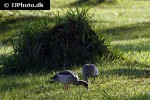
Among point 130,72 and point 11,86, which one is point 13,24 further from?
point 11,86

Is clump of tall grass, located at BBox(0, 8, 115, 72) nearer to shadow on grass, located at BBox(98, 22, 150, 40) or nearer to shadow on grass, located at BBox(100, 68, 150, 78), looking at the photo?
shadow on grass, located at BBox(100, 68, 150, 78)

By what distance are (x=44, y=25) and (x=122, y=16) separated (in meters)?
17.8

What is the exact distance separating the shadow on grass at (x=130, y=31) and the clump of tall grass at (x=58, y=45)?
9.20 metres

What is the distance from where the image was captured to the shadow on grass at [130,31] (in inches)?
1011

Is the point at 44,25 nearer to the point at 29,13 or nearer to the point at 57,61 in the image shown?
the point at 57,61

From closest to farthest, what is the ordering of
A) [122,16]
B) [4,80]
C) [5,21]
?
[4,80] → [5,21] → [122,16]

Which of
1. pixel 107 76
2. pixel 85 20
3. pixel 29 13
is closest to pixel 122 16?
pixel 29 13

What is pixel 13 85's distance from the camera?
12.8 metres

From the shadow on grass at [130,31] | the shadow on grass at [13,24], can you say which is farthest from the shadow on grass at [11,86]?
the shadow on grass at [13,24]

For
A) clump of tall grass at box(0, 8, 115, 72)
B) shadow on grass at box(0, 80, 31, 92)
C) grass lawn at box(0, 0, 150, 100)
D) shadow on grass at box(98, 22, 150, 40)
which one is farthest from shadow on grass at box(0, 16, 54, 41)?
shadow on grass at box(0, 80, 31, 92)

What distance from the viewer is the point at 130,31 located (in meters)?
26.8

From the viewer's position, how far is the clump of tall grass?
1527 cm

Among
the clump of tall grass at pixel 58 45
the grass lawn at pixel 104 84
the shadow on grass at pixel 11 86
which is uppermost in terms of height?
the clump of tall grass at pixel 58 45

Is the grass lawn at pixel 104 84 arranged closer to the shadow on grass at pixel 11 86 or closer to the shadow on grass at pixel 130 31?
the shadow on grass at pixel 11 86
